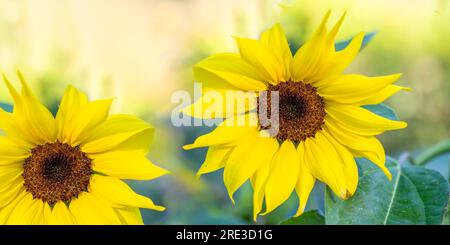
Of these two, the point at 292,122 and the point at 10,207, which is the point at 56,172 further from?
the point at 292,122

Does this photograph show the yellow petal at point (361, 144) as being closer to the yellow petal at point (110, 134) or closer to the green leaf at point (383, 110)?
the green leaf at point (383, 110)

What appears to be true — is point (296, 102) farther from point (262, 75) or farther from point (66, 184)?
point (66, 184)

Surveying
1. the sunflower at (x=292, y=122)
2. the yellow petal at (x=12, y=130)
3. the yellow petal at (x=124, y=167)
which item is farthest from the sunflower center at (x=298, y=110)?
the yellow petal at (x=12, y=130)

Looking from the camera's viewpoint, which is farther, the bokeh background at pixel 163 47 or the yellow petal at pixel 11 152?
the bokeh background at pixel 163 47

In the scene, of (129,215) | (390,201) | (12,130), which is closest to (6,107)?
(12,130)

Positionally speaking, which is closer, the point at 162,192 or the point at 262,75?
the point at 262,75
